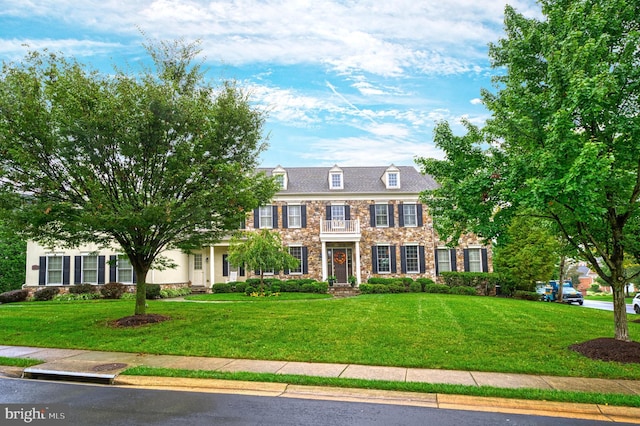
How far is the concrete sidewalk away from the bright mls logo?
149 cm

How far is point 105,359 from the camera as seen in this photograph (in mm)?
9062

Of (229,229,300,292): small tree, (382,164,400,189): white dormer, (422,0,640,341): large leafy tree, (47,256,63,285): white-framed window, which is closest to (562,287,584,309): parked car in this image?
(382,164,400,189): white dormer

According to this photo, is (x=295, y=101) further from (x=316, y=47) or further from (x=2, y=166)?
(x=2, y=166)

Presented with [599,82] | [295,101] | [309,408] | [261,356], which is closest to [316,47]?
[295,101]

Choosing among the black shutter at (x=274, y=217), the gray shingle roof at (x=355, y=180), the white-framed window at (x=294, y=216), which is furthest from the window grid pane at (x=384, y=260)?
the black shutter at (x=274, y=217)

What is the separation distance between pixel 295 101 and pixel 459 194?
31.4 feet

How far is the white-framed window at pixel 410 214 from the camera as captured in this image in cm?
2841

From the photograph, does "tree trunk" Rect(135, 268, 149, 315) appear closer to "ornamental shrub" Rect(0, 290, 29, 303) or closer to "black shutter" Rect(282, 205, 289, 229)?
"ornamental shrub" Rect(0, 290, 29, 303)

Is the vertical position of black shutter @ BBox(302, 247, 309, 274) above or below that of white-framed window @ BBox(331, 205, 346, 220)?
below

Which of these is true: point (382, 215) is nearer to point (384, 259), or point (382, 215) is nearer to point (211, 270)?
point (384, 259)

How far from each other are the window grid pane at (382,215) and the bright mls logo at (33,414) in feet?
77.7

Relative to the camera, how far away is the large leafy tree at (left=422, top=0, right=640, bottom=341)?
7.65 metres

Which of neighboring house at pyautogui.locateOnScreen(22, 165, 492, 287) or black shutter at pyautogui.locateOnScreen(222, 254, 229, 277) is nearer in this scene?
neighboring house at pyautogui.locateOnScreen(22, 165, 492, 287)

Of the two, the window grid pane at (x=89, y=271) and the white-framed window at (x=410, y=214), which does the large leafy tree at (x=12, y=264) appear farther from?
the white-framed window at (x=410, y=214)
